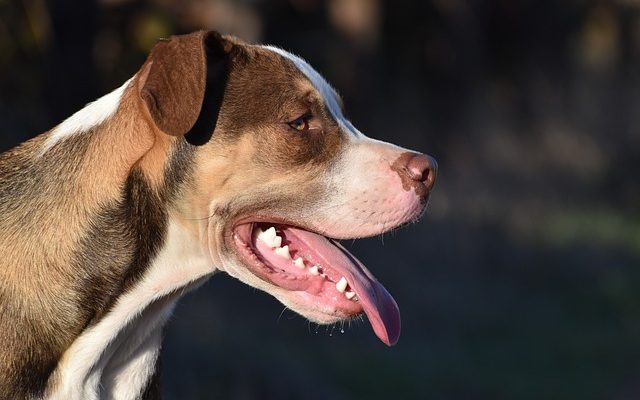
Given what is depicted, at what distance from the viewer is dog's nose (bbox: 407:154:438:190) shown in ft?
15.9

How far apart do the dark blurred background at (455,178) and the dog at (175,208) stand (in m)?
0.91

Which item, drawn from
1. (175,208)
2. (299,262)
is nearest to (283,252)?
(299,262)

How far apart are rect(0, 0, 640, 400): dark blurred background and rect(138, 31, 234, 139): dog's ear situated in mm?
1203

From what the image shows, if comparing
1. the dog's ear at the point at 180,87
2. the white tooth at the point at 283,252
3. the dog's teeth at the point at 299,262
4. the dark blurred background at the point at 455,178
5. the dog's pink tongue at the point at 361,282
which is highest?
the dog's ear at the point at 180,87

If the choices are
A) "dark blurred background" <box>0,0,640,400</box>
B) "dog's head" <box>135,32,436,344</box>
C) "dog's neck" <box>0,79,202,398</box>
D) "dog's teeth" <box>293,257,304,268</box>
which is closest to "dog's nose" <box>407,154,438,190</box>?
"dog's head" <box>135,32,436,344</box>

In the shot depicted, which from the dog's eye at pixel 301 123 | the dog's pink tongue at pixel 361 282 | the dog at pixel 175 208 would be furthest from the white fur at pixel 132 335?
the dog's eye at pixel 301 123

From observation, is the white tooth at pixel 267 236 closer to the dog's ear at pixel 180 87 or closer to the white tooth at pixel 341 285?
the white tooth at pixel 341 285

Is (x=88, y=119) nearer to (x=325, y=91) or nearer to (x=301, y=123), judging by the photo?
(x=301, y=123)

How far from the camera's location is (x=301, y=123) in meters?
4.87

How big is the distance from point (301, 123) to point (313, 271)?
1.78 feet

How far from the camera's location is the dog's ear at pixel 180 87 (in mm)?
4516

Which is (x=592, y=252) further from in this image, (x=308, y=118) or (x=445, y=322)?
(x=308, y=118)

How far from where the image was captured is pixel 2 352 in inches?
178

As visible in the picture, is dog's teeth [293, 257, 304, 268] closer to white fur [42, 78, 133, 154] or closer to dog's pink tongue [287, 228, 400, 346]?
dog's pink tongue [287, 228, 400, 346]
